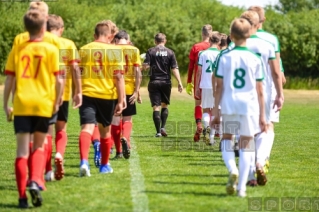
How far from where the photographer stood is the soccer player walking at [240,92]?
880 cm

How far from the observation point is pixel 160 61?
17.0 m

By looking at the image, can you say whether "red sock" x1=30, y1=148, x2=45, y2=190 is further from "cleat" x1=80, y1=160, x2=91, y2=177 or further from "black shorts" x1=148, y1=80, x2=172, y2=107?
"black shorts" x1=148, y1=80, x2=172, y2=107

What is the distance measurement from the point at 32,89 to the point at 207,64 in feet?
23.1

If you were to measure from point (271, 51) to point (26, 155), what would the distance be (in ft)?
11.6

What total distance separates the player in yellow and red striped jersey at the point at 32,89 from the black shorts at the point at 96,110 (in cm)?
198

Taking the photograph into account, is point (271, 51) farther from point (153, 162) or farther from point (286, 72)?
point (286, 72)

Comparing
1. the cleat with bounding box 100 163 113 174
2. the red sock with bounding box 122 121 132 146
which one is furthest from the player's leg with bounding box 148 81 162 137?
the cleat with bounding box 100 163 113 174

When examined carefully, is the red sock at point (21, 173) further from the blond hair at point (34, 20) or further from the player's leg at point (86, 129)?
the player's leg at point (86, 129)

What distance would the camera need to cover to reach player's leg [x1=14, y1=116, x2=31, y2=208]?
809cm

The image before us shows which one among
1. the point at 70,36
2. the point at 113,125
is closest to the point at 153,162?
the point at 113,125

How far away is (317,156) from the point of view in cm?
1391

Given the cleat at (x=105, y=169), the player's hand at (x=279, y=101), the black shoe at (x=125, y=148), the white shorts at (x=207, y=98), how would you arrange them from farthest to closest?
the white shorts at (x=207, y=98)
the black shoe at (x=125, y=148)
the cleat at (x=105, y=169)
the player's hand at (x=279, y=101)

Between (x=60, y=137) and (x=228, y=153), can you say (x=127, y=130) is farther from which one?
(x=228, y=153)

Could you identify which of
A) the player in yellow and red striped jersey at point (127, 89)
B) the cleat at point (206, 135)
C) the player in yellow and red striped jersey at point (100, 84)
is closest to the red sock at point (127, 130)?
the player in yellow and red striped jersey at point (127, 89)
